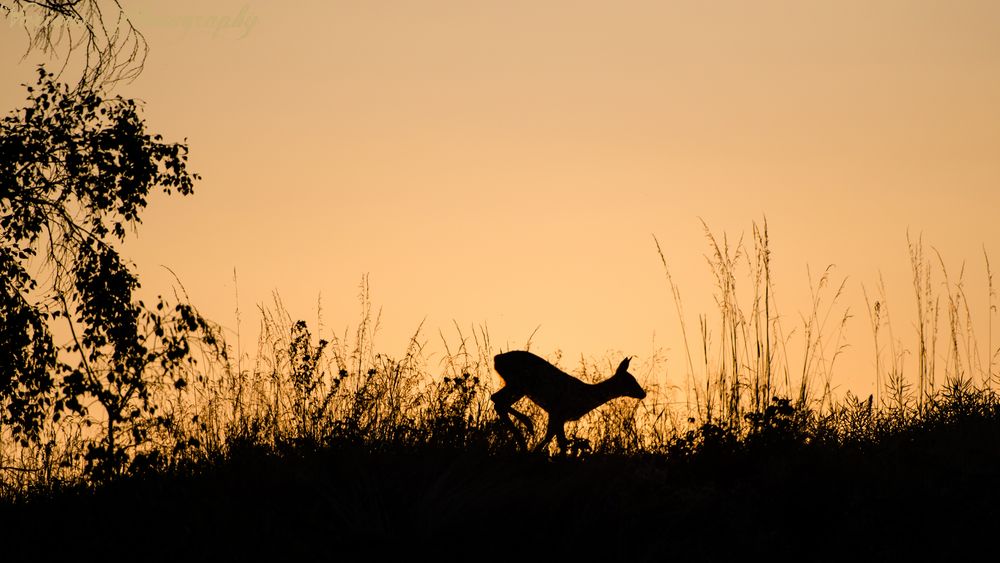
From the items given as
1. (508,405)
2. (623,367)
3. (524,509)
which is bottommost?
(524,509)

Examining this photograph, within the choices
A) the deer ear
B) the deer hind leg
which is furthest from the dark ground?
the deer ear

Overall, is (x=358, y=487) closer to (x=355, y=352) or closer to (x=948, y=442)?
(x=355, y=352)

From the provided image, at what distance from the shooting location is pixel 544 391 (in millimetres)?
10172

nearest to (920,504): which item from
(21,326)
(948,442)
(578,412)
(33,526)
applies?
(948,442)

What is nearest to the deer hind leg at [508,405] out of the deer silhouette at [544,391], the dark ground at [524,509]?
the deer silhouette at [544,391]

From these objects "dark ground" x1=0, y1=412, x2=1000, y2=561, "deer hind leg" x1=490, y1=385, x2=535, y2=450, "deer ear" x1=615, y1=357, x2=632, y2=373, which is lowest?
"dark ground" x1=0, y1=412, x2=1000, y2=561

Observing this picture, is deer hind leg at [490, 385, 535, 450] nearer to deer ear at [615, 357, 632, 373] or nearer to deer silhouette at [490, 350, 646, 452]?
deer silhouette at [490, 350, 646, 452]

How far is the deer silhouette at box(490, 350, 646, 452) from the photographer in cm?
1015

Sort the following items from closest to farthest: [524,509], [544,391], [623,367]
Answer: [524,509] < [544,391] < [623,367]

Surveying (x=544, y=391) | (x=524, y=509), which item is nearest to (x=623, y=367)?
(x=544, y=391)

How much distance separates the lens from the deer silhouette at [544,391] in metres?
10.1

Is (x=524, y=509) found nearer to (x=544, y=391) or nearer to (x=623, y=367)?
(x=544, y=391)

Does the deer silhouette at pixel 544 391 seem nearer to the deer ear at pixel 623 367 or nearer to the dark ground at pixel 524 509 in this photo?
the deer ear at pixel 623 367

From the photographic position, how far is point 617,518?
307 inches
